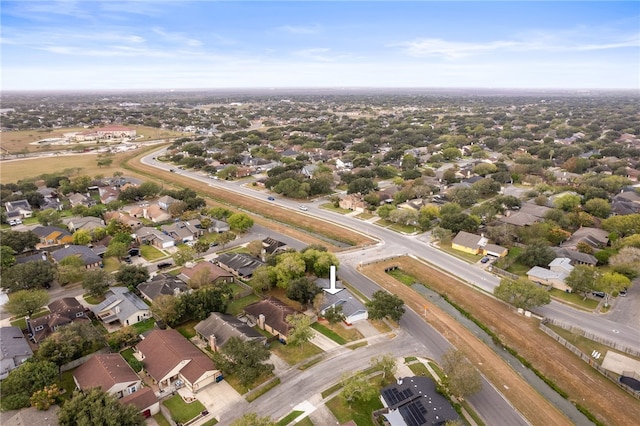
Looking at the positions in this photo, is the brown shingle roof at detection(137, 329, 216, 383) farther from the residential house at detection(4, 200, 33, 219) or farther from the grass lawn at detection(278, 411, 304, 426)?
the residential house at detection(4, 200, 33, 219)

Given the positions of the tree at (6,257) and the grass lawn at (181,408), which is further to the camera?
the tree at (6,257)

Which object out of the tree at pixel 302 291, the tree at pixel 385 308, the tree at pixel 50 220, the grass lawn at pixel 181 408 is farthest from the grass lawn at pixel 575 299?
the tree at pixel 50 220

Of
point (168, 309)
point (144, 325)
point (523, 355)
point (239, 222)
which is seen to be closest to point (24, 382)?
point (144, 325)

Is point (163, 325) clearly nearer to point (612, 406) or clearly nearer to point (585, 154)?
point (612, 406)

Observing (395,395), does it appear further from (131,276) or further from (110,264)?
(110,264)

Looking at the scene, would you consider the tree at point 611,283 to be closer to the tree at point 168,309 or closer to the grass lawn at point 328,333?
the grass lawn at point 328,333

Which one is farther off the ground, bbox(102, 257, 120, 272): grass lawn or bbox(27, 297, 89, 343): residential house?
bbox(27, 297, 89, 343): residential house

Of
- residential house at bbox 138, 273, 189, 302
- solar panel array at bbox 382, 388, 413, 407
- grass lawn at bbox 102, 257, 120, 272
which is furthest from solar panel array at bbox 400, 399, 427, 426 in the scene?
grass lawn at bbox 102, 257, 120, 272
